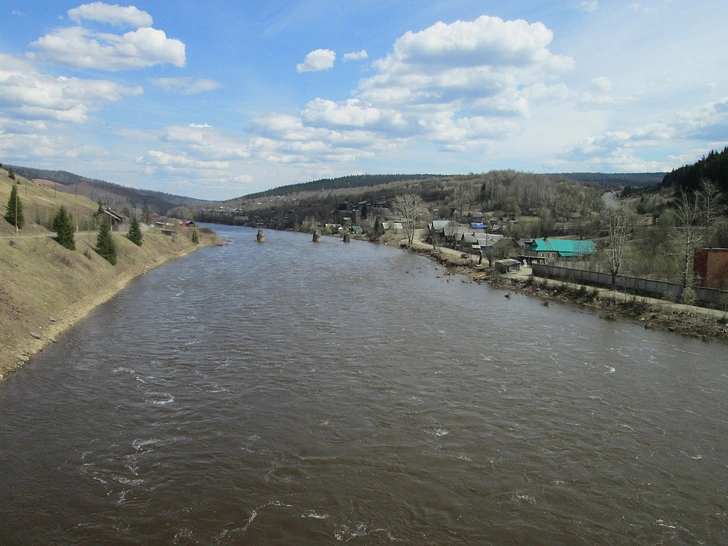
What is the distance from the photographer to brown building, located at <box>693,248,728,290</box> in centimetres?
2812

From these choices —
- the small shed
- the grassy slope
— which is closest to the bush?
the small shed

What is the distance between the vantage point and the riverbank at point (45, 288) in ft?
59.7

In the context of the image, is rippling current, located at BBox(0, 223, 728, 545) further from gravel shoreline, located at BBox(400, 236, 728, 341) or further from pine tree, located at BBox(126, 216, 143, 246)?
pine tree, located at BBox(126, 216, 143, 246)

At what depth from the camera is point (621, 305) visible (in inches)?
1127

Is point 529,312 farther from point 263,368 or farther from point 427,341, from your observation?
point 263,368

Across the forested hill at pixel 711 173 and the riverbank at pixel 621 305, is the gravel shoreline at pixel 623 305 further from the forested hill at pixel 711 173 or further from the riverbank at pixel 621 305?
the forested hill at pixel 711 173

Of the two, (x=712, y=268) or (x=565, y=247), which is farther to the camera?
(x=565, y=247)

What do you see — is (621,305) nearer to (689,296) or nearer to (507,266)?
(689,296)

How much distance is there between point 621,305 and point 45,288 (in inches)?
1256

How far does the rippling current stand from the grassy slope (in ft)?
3.70

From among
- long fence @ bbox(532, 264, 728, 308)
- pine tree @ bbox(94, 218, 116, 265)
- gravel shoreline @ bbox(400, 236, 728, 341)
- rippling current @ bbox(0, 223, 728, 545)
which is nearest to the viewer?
rippling current @ bbox(0, 223, 728, 545)

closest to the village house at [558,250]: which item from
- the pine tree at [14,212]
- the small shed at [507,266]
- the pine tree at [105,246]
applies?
the small shed at [507,266]

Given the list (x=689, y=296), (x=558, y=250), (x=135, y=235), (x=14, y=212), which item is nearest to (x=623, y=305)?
(x=689, y=296)

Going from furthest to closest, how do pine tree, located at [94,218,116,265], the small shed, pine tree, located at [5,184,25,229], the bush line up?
the small shed → pine tree, located at [5,184,25,229] → pine tree, located at [94,218,116,265] → the bush
